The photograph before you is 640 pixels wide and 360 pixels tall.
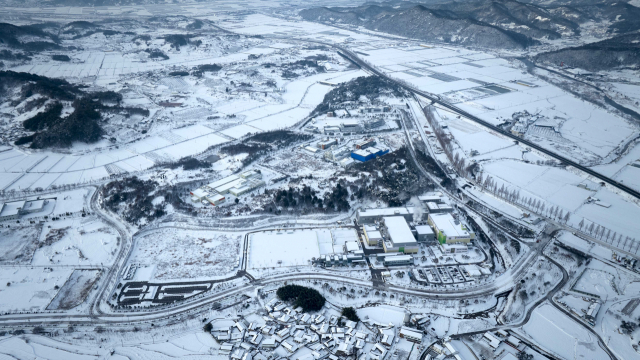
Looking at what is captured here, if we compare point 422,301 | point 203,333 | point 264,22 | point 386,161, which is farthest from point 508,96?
point 264,22

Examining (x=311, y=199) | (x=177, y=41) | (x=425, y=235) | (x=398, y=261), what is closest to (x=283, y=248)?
(x=311, y=199)

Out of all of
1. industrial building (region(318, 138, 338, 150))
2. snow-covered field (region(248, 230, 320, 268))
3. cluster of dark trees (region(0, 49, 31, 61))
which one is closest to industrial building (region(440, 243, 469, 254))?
snow-covered field (region(248, 230, 320, 268))

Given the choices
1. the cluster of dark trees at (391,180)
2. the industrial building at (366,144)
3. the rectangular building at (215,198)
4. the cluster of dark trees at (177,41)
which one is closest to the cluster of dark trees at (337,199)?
the cluster of dark trees at (391,180)

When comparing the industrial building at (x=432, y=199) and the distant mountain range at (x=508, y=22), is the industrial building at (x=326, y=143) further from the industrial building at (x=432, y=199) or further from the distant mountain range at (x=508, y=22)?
the distant mountain range at (x=508, y=22)

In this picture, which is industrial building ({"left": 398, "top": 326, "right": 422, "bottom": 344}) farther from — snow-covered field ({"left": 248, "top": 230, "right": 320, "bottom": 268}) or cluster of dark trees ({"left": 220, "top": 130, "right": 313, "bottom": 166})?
cluster of dark trees ({"left": 220, "top": 130, "right": 313, "bottom": 166})

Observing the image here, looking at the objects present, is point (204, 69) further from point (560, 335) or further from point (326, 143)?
point (560, 335)

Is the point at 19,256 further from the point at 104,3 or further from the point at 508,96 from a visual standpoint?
the point at 104,3
